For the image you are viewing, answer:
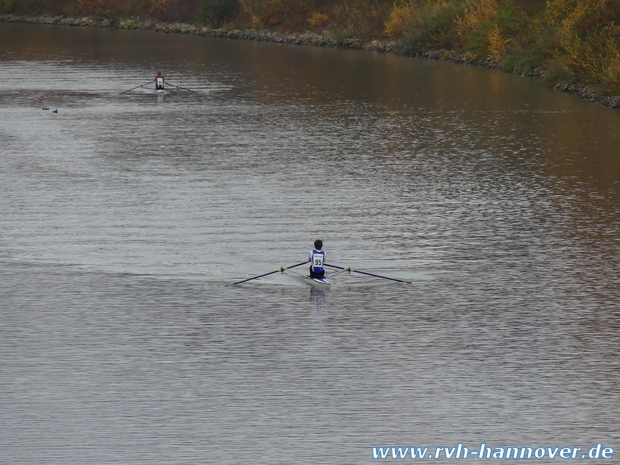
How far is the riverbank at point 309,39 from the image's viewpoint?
6894 cm

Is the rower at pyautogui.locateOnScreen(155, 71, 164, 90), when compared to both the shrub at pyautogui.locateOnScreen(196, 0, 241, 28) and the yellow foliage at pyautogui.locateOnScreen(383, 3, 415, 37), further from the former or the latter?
the shrub at pyautogui.locateOnScreen(196, 0, 241, 28)

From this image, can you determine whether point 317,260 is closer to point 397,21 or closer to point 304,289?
point 304,289

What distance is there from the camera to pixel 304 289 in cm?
2895

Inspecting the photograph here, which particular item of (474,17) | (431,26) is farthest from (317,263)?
(431,26)

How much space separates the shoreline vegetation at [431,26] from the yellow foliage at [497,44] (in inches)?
2.9

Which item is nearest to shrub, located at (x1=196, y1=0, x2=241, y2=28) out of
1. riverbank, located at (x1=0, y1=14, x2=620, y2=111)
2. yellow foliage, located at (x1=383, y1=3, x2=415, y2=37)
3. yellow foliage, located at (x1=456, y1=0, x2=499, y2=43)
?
riverbank, located at (x1=0, y1=14, x2=620, y2=111)

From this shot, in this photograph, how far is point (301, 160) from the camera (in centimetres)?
4838

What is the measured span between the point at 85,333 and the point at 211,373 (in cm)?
389

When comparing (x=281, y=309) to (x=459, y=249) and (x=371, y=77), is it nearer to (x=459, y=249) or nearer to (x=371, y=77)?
(x=459, y=249)

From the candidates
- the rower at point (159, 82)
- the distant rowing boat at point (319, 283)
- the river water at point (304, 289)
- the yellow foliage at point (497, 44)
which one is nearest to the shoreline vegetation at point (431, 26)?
the yellow foliage at point (497, 44)

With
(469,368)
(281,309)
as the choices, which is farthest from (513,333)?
(281,309)

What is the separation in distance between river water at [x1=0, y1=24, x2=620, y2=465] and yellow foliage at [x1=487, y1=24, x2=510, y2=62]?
976 inches

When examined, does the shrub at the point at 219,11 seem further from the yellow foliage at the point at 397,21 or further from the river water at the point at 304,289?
the river water at the point at 304,289

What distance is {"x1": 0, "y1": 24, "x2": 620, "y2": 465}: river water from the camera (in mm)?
20703
